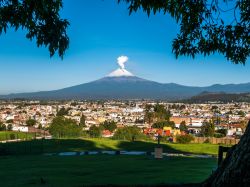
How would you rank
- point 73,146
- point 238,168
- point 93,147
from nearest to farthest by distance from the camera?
1. point 238,168
2. point 93,147
3. point 73,146

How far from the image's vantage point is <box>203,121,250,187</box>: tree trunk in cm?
640

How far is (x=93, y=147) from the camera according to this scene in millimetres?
40719

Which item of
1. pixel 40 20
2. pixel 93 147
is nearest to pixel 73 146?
pixel 93 147

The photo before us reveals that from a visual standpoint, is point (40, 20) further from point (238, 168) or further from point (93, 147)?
point (93, 147)

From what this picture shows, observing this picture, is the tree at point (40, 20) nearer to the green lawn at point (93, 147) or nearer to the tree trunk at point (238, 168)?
the tree trunk at point (238, 168)

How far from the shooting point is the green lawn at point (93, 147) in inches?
1475

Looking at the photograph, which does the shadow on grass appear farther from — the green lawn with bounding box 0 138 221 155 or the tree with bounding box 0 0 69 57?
the tree with bounding box 0 0 69 57

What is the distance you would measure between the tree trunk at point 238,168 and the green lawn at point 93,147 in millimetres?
29150

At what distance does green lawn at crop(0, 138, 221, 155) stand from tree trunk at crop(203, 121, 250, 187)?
95.6ft

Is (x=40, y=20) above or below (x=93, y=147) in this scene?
above

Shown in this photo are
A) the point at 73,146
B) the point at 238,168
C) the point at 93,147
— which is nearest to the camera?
the point at 238,168

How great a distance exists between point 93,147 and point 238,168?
34625mm

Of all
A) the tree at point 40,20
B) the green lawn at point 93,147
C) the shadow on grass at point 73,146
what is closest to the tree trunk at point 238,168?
the tree at point 40,20

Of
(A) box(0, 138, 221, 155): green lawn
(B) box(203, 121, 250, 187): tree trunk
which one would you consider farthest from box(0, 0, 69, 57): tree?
(A) box(0, 138, 221, 155): green lawn
